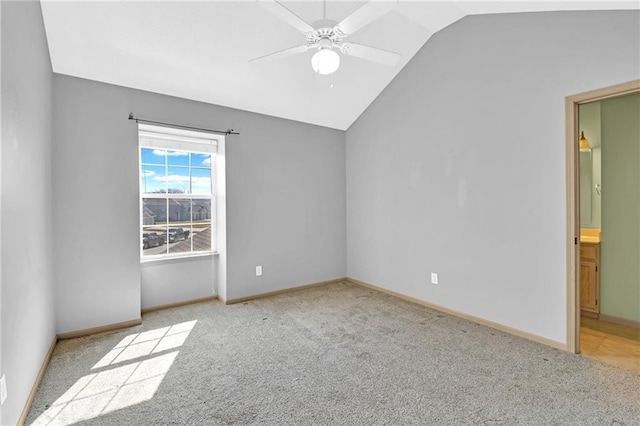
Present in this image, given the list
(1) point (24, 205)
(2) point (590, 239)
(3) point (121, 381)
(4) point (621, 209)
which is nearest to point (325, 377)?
(3) point (121, 381)

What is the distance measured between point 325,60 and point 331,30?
225 mm

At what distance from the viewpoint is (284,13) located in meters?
1.84

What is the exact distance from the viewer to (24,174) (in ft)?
6.20

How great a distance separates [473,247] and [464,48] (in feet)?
6.82

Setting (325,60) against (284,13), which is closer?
(284,13)

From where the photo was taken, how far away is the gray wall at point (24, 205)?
1550mm

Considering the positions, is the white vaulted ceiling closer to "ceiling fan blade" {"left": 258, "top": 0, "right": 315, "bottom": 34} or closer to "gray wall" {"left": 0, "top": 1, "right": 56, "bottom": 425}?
"gray wall" {"left": 0, "top": 1, "right": 56, "bottom": 425}

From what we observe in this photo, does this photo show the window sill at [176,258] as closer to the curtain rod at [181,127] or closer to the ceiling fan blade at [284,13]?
the curtain rod at [181,127]

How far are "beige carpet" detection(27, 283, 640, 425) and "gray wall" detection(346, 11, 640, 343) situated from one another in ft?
1.56

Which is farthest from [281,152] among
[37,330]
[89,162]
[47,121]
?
[37,330]

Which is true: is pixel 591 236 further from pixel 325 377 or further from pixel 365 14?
pixel 365 14

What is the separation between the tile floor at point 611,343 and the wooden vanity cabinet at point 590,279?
0.44 ft

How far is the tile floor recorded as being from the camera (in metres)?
2.38

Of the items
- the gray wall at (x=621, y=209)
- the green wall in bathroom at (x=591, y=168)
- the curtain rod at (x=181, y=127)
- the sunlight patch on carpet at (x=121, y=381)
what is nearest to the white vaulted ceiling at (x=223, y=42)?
the curtain rod at (x=181, y=127)
